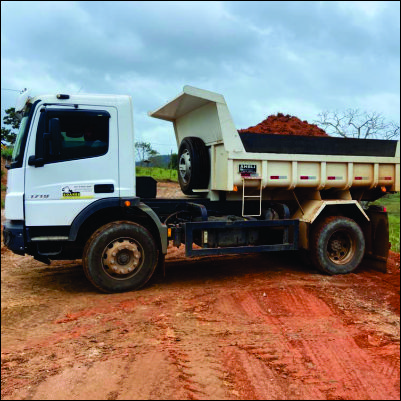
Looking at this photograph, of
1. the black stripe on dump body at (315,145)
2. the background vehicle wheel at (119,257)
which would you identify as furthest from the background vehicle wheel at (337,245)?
the background vehicle wheel at (119,257)

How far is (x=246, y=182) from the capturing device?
6.45 metres

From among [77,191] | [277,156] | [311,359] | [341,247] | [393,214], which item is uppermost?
[277,156]

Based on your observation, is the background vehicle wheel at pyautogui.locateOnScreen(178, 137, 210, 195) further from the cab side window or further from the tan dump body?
the cab side window

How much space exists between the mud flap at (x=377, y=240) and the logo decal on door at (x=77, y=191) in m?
5.17

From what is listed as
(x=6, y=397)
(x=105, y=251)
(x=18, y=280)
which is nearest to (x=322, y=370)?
(x=6, y=397)

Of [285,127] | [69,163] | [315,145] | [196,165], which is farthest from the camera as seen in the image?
[285,127]

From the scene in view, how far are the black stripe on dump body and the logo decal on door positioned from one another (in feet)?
8.30

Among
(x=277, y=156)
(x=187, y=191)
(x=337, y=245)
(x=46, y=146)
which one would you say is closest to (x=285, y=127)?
(x=277, y=156)

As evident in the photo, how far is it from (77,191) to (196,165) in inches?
87.7

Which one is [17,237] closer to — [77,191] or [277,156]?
[77,191]

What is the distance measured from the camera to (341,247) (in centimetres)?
718

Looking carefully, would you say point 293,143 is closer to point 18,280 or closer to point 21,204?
point 21,204

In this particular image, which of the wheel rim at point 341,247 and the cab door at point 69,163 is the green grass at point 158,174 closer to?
the cab door at point 69,163

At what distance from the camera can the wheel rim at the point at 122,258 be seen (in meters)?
5.66
